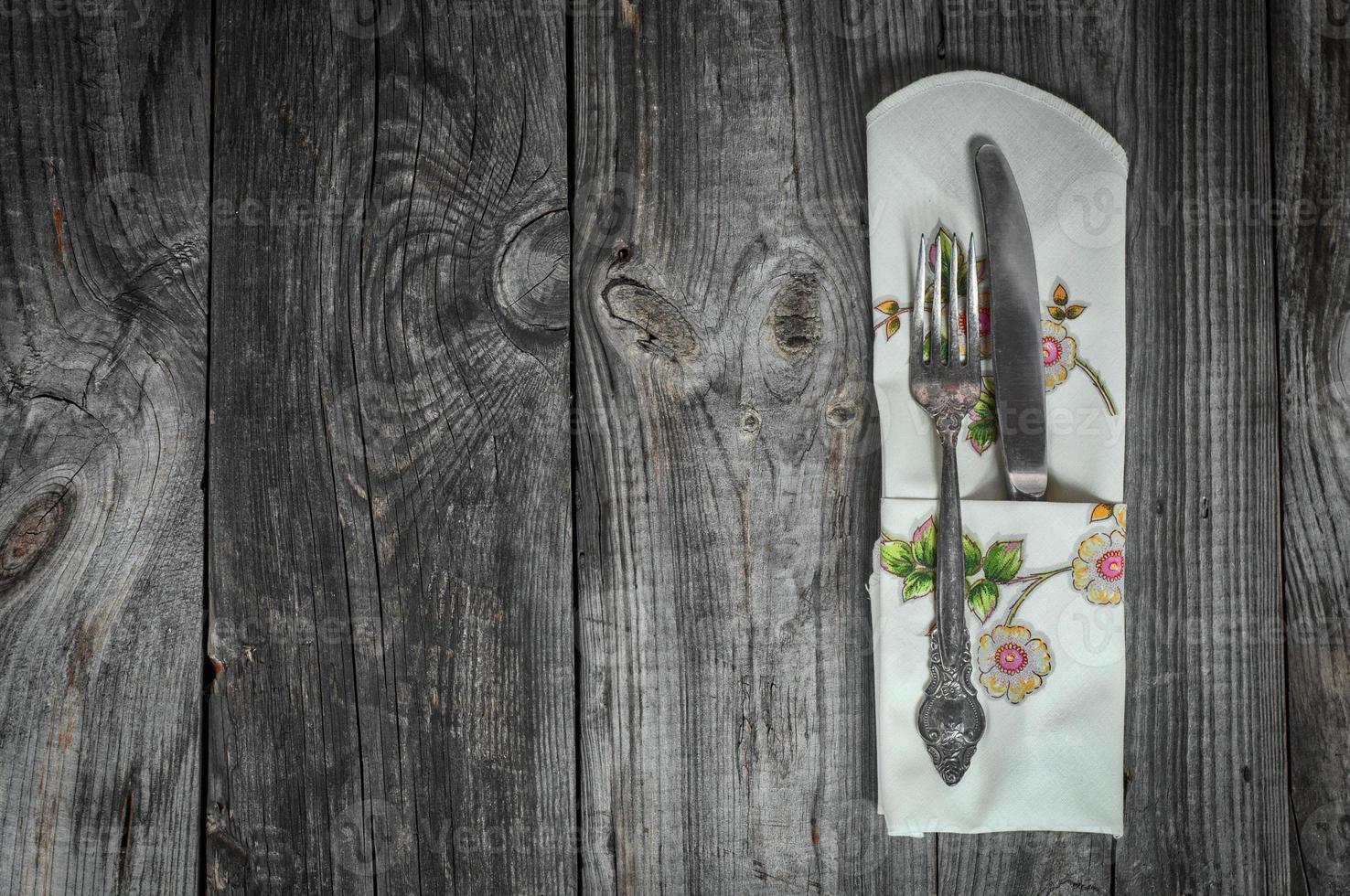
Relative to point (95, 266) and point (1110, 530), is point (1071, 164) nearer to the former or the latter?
point (1110, 530)

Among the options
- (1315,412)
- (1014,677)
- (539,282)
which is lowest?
(1014,677)

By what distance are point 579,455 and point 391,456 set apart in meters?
0.16

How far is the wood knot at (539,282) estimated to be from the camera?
0.67m

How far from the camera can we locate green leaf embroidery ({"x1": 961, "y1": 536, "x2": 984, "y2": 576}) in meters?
0.62

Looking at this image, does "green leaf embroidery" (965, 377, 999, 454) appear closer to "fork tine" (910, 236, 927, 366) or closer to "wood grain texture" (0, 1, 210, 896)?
"fork tine" (910, 236, 927, 366)

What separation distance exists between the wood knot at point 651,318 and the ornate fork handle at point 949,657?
21 centimetres

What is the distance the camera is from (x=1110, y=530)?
0.61 meters

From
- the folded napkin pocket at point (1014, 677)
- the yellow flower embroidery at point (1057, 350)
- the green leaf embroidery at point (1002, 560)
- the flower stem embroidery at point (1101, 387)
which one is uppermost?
the yellow flower embroidery at point (1057, 350)

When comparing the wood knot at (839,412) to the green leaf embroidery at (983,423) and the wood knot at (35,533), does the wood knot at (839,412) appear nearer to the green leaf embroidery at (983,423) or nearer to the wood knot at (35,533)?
the green leaf embroidery at (983,423)

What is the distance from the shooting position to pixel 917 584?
2.04 ft

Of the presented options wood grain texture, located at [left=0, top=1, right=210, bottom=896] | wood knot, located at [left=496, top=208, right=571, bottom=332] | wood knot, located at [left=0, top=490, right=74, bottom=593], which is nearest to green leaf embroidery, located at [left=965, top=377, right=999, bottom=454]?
wood knot, located at [left=496, top=208, right=571, bottom=332]

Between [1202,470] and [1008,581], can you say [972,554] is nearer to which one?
[1008,581]

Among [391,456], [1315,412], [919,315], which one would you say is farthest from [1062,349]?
[391,456]

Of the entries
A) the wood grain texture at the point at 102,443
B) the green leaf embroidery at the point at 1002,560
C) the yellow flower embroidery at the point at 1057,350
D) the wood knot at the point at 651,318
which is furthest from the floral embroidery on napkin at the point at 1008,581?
the wood grain texture at the point at 102,443
